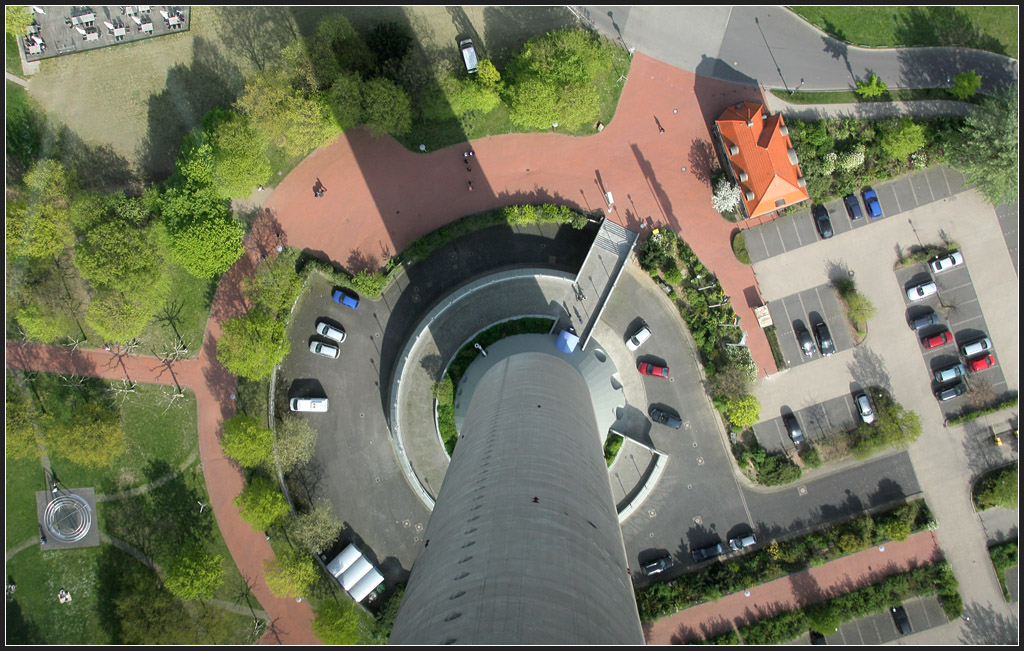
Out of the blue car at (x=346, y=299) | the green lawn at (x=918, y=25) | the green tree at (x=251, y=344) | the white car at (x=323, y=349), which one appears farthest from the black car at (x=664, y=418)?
the green lawn at (x=918, y=25)

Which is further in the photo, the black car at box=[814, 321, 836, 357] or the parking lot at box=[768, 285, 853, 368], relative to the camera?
the parking lot at box=[768, 285, 853, 368]

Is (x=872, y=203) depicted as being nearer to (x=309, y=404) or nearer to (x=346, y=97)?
(x=346, y=97)

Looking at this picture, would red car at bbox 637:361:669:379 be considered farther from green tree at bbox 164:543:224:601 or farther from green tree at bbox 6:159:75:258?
Result: green tree at bbox 6:159:75:258

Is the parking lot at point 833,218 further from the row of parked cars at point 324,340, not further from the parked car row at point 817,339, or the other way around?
the row of parked cars at point 324,340

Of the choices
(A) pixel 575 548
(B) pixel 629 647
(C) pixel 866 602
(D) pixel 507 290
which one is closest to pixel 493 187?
(D) pixel 507 290

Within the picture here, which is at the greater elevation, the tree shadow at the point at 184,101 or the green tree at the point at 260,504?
the tree shadow at the point at 184,101

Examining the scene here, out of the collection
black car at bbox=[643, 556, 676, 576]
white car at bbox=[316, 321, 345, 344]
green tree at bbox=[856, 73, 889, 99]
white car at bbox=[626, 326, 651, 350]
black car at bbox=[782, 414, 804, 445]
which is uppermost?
green tree at bbox=[856, 73, 889, 99]

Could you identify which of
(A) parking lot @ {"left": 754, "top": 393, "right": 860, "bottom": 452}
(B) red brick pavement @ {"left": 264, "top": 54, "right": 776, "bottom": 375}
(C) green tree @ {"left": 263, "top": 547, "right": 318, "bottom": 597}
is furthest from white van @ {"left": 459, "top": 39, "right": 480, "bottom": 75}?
(C) green tree @ {"left": 263, "top": 547, "right": 318, "bottom": 597}
